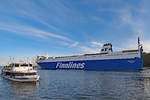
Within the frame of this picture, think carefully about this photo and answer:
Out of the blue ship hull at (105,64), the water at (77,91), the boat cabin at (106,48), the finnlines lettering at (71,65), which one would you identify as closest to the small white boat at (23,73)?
the water at (77,91)

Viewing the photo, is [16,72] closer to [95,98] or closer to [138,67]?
[95,98]

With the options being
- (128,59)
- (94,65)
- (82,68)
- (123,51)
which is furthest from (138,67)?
(82,68)

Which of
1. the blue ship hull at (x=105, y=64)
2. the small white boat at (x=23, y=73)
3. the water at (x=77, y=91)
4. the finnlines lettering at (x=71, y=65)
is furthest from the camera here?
the finnlines lettering at (x=71, y=65)

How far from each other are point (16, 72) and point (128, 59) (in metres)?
55.6

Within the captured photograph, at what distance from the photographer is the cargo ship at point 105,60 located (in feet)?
248

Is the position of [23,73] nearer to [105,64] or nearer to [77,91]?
[77,91]

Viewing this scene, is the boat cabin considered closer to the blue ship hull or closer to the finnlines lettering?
the blue ship hull

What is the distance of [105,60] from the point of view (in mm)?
83375

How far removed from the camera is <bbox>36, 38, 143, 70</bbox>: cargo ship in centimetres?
7569

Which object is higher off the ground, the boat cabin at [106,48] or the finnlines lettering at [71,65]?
the boat cabin at [106,48]

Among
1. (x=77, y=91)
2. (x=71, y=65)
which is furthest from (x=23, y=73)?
(x=71, y=65)

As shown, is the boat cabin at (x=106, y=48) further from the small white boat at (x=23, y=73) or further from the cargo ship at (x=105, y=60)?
the small white boat at (x=23, y=73)

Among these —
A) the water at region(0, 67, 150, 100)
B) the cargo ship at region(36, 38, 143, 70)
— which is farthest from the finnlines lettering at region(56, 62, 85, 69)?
the water at region(0, 67, 150, 100)

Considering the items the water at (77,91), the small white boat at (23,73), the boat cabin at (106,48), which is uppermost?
the boat cabin at (106,48)
